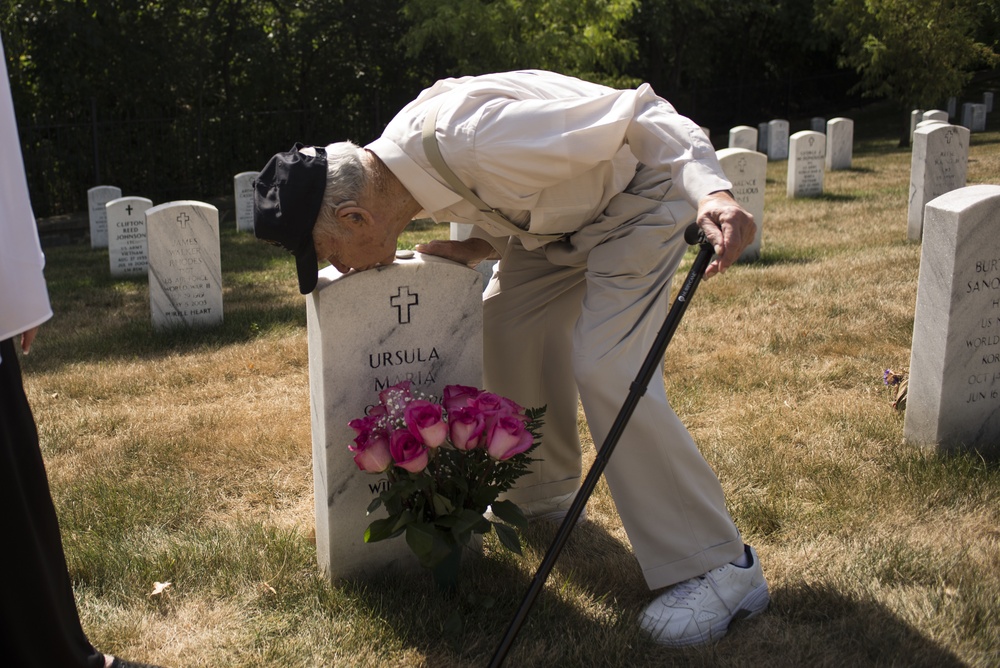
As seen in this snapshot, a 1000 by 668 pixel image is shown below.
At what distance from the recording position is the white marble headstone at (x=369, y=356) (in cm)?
328

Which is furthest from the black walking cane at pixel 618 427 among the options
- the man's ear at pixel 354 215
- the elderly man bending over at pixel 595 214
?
the man's ear at pixel 354 215

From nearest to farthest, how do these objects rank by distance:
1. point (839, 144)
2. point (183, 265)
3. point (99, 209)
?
point (183, 265) → point (99, 209) → point (839, 144)

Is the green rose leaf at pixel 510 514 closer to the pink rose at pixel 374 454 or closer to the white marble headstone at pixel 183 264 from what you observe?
the pink rose at pixel 374 454

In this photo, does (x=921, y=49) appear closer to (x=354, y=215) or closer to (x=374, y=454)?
(x=354, y=215)

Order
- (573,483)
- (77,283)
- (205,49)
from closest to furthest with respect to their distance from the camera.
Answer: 1. (573,483)
2. (77,283)
3. (205,49)

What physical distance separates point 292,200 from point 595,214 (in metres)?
0.99

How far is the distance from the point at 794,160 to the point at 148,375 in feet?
32.9

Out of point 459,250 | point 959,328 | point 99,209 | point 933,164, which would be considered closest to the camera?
point 459,250

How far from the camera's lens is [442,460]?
315cm

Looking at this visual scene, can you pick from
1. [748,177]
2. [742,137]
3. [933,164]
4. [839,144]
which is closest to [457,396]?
[748,177]

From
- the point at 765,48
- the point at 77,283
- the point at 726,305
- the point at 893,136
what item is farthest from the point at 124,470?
the point at 765,48

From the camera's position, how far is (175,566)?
3.54 meters

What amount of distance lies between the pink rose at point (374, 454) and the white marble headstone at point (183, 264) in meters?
4.69

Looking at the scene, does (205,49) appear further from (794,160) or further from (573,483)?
(573,483)
